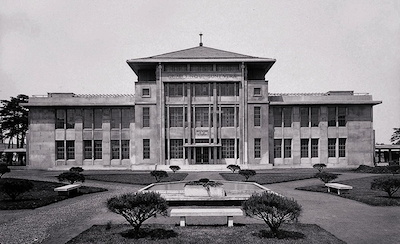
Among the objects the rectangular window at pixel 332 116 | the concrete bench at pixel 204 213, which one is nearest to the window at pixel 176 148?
the rectangular window at pixel 332 116

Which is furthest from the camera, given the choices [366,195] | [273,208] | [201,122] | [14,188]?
[201,122]

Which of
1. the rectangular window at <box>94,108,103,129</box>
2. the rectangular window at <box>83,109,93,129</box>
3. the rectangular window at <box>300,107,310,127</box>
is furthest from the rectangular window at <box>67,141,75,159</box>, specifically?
the rectangular window at <box>300,107,310,127</box>

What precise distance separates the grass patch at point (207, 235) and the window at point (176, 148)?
2757cm

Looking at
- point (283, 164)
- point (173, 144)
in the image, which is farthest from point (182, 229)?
point (283, 164)

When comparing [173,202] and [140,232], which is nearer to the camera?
[140,232]

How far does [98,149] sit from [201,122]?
13.5 m

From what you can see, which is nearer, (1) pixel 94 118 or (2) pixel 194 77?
(2) pixel 194 77

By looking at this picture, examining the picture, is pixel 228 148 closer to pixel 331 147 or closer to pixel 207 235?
pixel 331 147

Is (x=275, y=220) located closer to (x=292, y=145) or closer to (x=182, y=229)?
(x=182, y=229)

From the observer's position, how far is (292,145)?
4031 cm

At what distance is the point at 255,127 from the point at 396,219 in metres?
27.3

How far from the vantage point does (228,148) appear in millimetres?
38656

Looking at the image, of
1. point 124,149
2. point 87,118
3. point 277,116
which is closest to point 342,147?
point 277,116

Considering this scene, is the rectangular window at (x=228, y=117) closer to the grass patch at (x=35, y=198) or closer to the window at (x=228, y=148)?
the window at (x=228, y=148)
